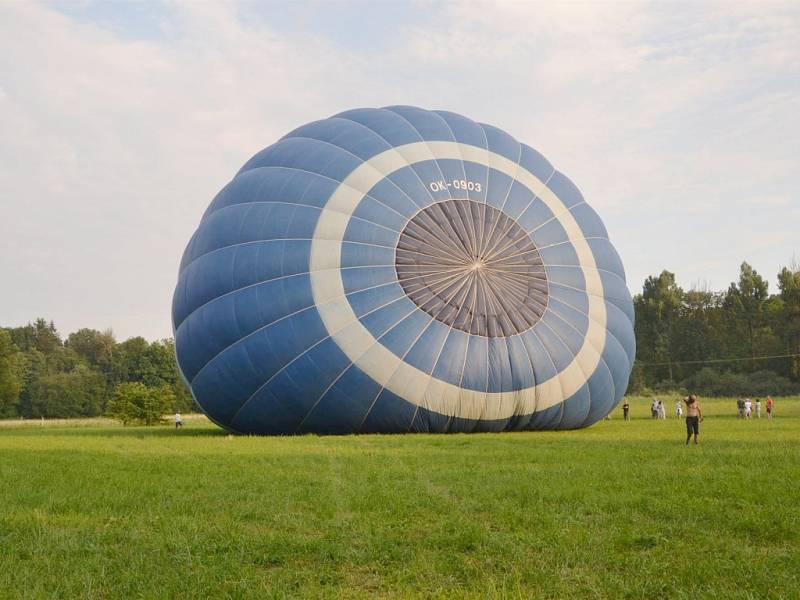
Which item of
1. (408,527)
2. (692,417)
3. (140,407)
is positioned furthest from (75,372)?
(408,527)

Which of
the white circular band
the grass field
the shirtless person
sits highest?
the white circular band

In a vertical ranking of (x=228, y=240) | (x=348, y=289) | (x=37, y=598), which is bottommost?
(x=37, y=598)

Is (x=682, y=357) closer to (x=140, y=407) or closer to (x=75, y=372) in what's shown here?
(x=140, y=407)

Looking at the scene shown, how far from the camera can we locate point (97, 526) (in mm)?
6527

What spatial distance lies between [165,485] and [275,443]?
627cm

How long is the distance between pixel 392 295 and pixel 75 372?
67.3m

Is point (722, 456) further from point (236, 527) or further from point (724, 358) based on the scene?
point (724, 358)

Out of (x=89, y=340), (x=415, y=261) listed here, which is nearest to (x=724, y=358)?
(x=415, y=261)

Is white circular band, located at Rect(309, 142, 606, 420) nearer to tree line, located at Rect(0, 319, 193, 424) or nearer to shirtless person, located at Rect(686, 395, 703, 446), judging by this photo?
shirtless person, located at Rect(686, 395, 703, 446)

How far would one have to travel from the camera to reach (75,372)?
76.8 metres

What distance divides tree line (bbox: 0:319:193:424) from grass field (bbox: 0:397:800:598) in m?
38.2

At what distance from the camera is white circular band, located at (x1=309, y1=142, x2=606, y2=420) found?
1658cm

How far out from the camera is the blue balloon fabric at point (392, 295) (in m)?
16.7

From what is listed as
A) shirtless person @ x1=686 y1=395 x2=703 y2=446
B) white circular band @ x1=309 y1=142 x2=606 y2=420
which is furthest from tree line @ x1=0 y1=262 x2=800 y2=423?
shirtless person @ x1=686 y1=395 x2=703 y2=446
